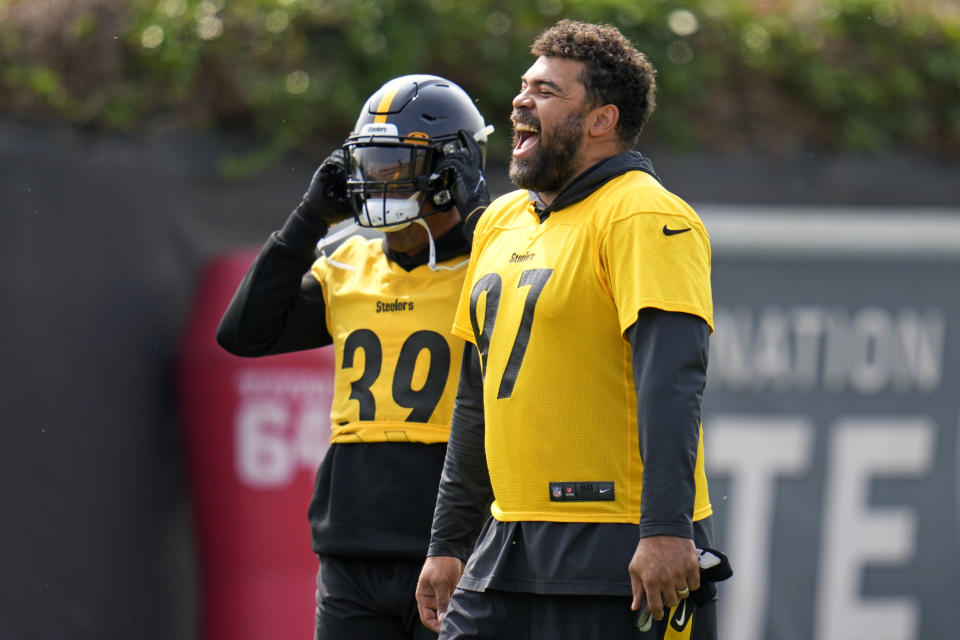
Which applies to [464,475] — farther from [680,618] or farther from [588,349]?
[680,618]

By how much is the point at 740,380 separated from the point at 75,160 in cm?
321

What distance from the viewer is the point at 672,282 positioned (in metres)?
2.78

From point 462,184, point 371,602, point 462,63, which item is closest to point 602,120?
point 462,184

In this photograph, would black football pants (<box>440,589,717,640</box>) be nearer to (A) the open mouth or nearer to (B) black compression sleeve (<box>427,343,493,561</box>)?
(B) black compression sleeve (<box>427,343,493,561</box>)

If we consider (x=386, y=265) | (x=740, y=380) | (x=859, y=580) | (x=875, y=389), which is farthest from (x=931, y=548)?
(x=386, y=265)

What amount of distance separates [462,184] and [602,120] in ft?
2.30

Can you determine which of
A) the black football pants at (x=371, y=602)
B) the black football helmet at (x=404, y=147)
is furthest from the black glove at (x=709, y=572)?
the black football helmet at (x=404, y=147)

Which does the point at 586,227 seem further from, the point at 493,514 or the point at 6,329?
the point at 6,329

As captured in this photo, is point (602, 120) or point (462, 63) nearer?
point (602, 120)

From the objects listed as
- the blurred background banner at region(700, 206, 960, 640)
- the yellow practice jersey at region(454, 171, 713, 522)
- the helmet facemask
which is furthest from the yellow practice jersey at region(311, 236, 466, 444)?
the blurred background banner at region(700, 206, 960, 640)

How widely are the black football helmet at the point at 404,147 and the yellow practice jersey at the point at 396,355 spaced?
193mm

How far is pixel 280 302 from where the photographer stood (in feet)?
13.0

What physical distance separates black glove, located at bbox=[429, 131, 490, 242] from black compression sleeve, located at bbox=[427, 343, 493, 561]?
52cm

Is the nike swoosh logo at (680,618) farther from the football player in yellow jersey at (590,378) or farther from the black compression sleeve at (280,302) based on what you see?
the black compression sleeve at (280,302)
